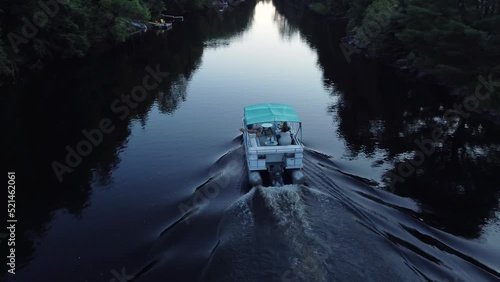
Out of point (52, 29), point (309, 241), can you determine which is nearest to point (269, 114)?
point (309, 241)

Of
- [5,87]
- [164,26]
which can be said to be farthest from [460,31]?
[164,26]

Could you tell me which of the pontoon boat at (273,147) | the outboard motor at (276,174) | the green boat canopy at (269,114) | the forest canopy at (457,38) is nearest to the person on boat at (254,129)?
the pontoon boat at (273,147)

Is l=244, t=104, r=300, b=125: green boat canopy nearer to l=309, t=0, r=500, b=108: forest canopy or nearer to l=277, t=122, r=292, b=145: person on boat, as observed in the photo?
l=277, t=122, r=292, b=145: person on boat

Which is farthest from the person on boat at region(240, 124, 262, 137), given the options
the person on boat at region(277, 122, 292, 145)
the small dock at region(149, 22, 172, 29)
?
the small dock at region(149, 22, 172, 29)

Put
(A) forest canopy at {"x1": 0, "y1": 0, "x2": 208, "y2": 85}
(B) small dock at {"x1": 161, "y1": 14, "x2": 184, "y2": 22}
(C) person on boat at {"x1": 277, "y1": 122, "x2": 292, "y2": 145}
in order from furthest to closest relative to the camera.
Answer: (B) small dock at {"x1": 161, "y1": 14, "x2": 184, "y2": 22} < (A) forest canopy at {"x1": 0, "y1": 0, "x2": 208, "y2": 85} < (C) person on boat at {"x1": 277, "y1": 122, "x2": 292, "y2": 145}

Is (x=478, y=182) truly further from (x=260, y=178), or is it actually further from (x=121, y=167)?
(x=121, y=167)
